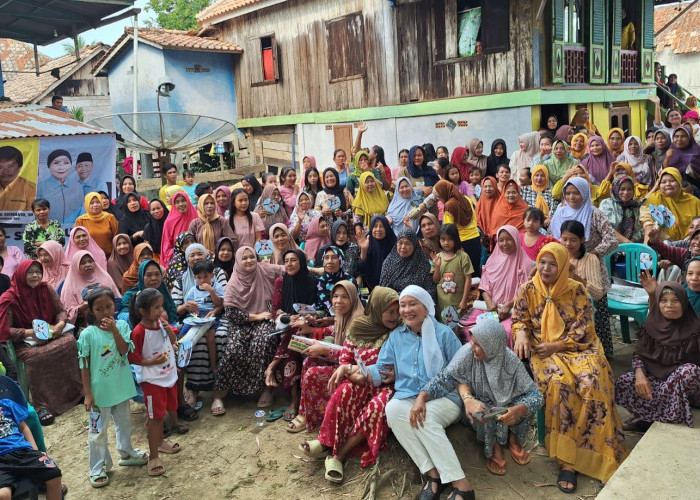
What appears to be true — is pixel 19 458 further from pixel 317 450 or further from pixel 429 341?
pixel 429 341

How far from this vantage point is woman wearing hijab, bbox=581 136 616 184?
7.30 metres

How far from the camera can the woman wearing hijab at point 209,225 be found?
21.0ft

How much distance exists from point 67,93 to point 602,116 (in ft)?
57.9

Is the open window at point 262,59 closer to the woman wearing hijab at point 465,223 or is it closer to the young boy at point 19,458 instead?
the woman wearing hijab at point 465,223

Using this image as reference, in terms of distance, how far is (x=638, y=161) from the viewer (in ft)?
23.7

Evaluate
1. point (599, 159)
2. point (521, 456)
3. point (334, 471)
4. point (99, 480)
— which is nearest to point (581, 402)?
point (521, 456)

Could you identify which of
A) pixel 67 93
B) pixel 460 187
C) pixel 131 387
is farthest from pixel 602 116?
pixel 67 93

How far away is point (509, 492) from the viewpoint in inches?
139

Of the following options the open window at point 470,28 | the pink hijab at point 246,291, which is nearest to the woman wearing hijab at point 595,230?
the pink hijab at point 246,291

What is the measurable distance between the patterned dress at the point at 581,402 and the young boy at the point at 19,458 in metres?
2.90

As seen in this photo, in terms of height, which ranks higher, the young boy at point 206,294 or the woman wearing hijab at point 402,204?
the woman wearing hijab at point 402,204

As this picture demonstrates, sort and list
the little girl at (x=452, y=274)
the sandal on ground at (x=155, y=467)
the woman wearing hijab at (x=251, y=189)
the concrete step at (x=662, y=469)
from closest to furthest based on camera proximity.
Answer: the concrete step at (x=662, y=469)
the sandal on ground at (x=155, y=467)
the little girl at (x=452, y=274)
the woman wearing hijab at (x=251, y=189)

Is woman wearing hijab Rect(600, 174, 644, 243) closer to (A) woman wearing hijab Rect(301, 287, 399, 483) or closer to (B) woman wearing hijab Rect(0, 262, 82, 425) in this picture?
(A) woman wearing hijab Rect(301, 287, 399, 483)

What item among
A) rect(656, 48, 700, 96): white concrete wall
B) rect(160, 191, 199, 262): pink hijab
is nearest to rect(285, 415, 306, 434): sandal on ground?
rect(160, 191, 199, 262): pink hijab
